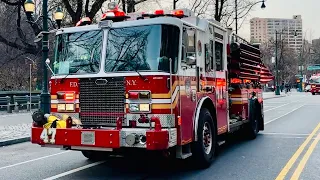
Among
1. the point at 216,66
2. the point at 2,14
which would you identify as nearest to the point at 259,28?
the point at 2,14

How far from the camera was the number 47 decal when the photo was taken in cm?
688

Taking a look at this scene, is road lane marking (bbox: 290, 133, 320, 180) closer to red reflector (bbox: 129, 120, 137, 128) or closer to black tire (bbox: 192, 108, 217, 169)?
black tire (bbox: 192, 108, 217, 169)

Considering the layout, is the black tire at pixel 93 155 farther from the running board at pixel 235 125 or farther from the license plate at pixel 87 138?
the running board at pixel 235 125

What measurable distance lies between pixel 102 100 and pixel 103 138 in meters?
0.75

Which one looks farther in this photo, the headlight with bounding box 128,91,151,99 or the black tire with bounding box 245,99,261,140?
the black tire with bounding box 245,99,261,140

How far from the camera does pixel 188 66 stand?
23.6 feet

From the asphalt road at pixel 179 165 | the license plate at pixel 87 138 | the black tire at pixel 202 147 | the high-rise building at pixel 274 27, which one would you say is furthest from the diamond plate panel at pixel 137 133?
the high-rise building at pixel 274 27

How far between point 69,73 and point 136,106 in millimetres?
1530

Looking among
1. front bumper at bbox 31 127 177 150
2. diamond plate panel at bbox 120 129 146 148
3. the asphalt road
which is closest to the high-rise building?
the asphalt road

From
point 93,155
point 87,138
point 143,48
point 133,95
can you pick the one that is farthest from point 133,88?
point 93,155

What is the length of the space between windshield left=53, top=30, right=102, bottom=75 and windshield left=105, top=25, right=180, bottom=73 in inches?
10.6

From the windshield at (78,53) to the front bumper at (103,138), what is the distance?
115 cm

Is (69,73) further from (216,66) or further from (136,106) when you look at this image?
(216,66)

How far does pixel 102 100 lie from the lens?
6906 mm
